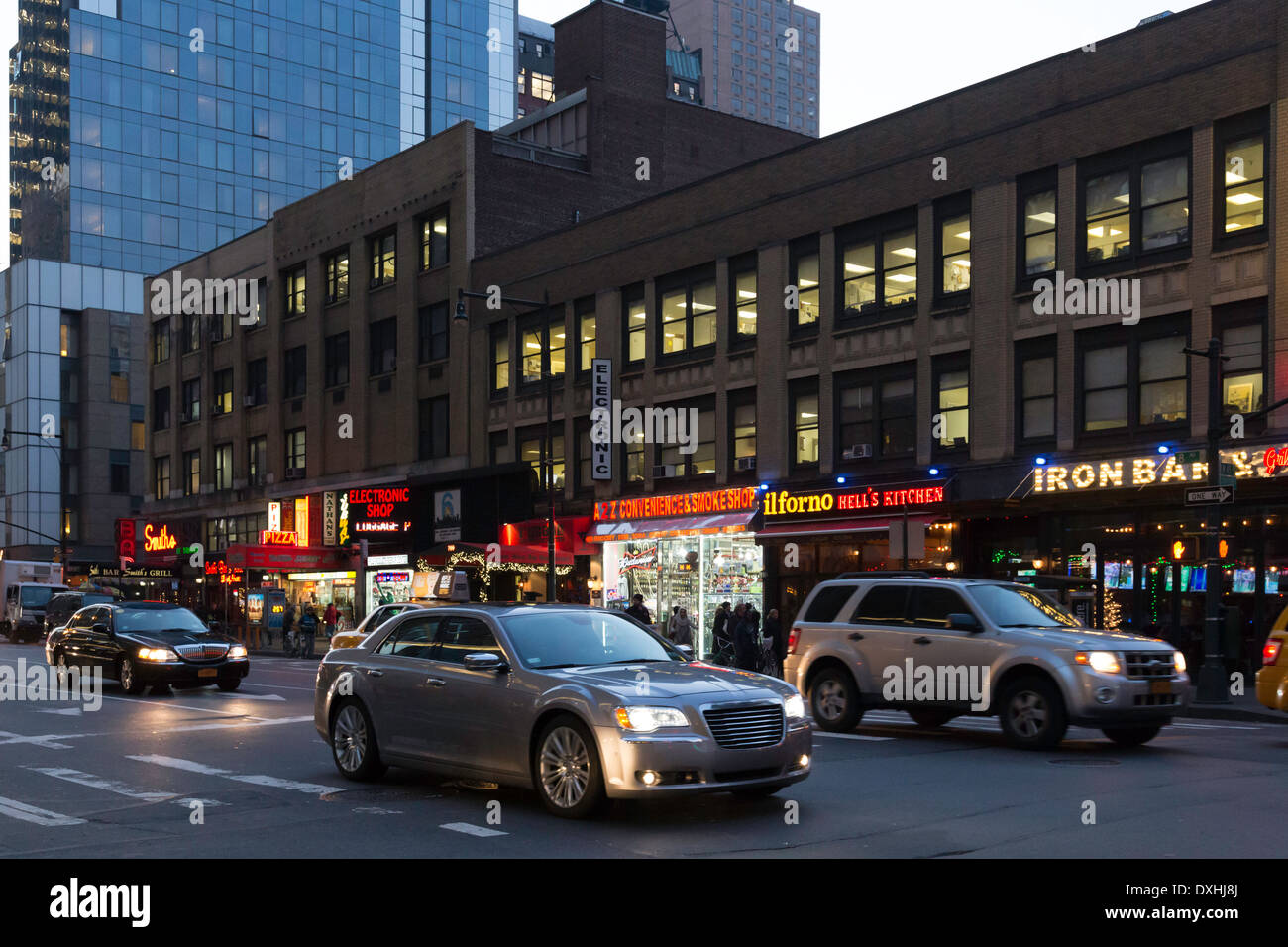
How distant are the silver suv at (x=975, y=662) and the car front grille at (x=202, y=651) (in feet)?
38.8

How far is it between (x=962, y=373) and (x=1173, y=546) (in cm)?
649

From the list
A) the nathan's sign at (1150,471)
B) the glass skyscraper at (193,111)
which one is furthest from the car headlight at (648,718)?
the glass skyscraper at (193,111)

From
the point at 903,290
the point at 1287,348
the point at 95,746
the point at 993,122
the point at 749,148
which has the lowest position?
the point at 95,746

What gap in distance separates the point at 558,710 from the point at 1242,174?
21.2 meters

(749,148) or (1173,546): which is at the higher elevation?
(749,148)

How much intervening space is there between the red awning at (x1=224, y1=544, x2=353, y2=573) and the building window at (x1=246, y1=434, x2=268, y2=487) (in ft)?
24.1

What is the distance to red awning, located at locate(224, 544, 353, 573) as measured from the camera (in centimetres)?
4984

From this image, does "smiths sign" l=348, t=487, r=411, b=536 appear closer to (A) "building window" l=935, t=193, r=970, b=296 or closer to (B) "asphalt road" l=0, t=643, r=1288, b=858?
(A) "building window" l=935, t=193, r=970, b=296

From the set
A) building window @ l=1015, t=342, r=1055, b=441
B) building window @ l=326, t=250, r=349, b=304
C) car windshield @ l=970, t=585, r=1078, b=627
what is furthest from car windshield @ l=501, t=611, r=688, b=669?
building window @ l=326, t=250, r=349, b=304

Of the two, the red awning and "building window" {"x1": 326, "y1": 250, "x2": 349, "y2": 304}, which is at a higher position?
"building window" {"x1": 326, "y1": 250, "x2": 349, "y2": 304}

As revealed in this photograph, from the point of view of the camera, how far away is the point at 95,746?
647 inches
